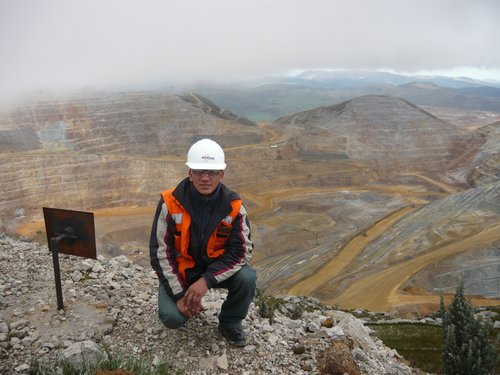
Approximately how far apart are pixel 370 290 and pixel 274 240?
42.7ft

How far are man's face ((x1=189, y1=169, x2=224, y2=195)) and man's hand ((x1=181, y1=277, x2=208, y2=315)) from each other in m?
0.98

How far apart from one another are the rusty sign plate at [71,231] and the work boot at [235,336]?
196 cm

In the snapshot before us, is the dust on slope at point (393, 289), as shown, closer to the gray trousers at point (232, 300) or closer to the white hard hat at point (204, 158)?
the gray trousers at point (232, 300)

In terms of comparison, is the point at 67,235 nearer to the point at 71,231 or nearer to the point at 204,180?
the point at 71,231

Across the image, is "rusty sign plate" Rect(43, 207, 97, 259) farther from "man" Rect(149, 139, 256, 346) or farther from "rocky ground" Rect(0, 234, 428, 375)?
"man" Rect(149, 139, 256, 346)

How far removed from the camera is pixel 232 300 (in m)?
5.17

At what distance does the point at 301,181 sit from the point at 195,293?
50368mm

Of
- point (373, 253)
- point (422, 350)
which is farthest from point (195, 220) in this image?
point (373, 253)

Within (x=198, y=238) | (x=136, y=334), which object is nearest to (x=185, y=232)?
(x=198, y=238)

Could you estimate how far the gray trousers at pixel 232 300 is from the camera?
194 inches

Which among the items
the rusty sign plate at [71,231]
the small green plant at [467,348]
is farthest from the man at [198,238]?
the small green plant at [467,348]

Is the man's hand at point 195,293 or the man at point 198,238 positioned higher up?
the man at point 198,238

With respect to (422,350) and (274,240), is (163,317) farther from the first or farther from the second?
(274,240)

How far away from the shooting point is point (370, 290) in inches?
955
